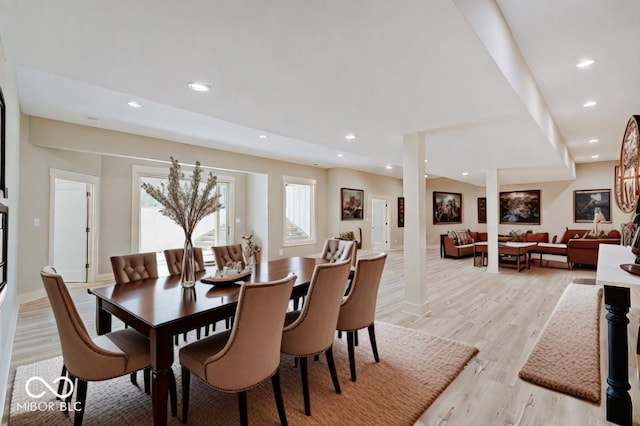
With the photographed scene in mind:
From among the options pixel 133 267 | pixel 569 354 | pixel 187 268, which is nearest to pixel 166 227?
pixel 133 267

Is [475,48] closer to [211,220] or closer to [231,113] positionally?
[231,113]

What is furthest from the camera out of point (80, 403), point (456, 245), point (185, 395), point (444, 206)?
point (444, 206)

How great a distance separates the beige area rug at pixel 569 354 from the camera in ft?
7.48

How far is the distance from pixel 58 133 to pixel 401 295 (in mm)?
5578

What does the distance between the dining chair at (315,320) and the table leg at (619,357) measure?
5.45ft

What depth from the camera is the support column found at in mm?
3795

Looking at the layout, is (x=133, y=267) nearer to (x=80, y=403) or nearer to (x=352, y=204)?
(x=80, y=403)

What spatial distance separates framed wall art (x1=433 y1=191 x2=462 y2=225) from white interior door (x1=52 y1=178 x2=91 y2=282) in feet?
33.5

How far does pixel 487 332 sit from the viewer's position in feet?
11.0

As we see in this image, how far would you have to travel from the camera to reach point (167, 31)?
168 centimetres

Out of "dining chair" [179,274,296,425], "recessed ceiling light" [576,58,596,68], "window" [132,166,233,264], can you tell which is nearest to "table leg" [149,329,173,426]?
"dining chair" [179,274,296,425]

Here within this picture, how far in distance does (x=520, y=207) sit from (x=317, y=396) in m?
10.3

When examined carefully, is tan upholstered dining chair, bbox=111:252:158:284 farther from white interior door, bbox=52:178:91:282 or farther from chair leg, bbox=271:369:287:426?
white interior door, bbox=52:178:91:282

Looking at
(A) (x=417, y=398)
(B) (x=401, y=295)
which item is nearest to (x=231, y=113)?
(A) (x=417, y=398)
